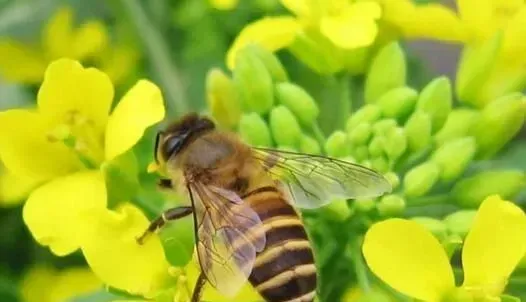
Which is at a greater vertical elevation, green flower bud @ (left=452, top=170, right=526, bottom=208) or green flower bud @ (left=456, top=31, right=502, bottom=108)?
green flower bud @ (left=456, top=31, right=502, bottom=108)

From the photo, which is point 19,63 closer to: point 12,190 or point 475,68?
point 12,190

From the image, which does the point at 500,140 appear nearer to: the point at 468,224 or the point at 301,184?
the point at 468,224

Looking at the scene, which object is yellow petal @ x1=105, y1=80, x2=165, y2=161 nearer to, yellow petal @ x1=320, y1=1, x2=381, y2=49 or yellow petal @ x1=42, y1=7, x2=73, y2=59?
yellow petal @ x1=320, y1=1, x2=381, y2=49

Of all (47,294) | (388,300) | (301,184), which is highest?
(301,184)

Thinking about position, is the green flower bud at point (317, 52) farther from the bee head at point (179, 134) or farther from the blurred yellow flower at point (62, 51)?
the blurred yellow flower at point (62, 51)

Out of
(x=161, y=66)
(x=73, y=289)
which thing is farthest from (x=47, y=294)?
(x=161, y=66)

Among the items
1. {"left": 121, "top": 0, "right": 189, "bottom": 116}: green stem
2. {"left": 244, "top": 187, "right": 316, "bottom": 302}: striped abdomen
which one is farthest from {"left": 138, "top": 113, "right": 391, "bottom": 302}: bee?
{"left": 121, "top": 0, "right": 189, "bottom": 116}: green stem
